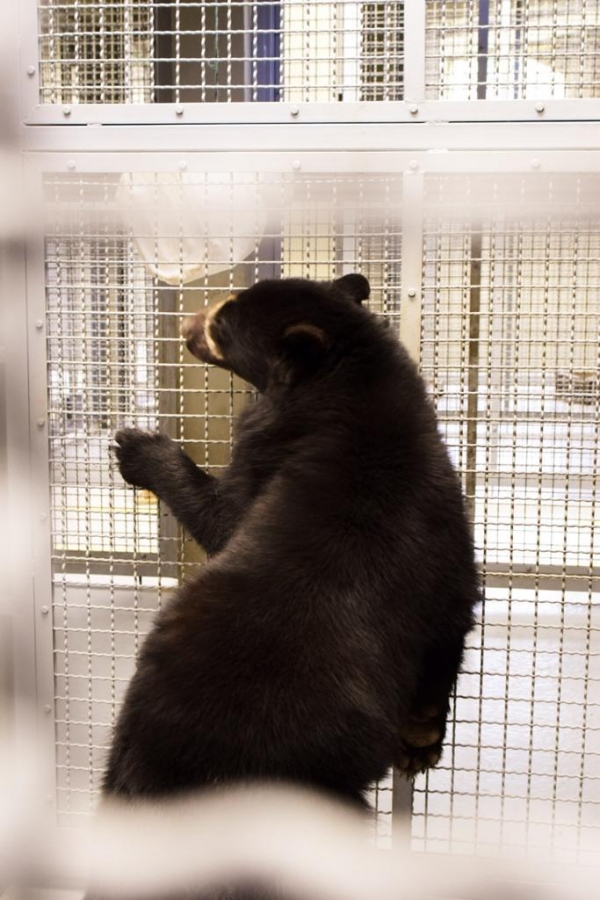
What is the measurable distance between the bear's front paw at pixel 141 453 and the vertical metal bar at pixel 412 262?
1.81 feet

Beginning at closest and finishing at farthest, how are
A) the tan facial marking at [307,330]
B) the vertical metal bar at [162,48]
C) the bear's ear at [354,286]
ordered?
the tan facial marking at [307,330], the bear's ear at [354,286], the vertical metal bar at [162,48]

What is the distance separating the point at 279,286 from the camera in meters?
1.72

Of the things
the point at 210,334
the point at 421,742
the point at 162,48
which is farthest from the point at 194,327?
the point at 421,742

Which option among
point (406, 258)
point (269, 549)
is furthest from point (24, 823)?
point (406, 258)

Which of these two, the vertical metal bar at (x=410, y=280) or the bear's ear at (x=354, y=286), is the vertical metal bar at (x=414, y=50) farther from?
the bear's ear at (x=354, y=286)

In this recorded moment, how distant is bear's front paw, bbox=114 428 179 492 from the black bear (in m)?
0.10

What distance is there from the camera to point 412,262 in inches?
72.5

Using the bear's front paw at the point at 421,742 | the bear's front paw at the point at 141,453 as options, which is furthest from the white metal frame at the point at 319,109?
the bear's front paw at the point at 421,742

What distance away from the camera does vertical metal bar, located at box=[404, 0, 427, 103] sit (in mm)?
1776

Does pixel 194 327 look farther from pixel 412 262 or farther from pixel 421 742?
pixel 421 742

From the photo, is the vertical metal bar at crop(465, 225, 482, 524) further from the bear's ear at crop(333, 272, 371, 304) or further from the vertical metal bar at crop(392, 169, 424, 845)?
the bear's ear at crop(333, 272, 371, 304)

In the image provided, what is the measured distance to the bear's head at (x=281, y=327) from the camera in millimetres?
1640

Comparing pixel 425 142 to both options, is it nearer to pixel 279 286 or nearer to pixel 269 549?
pixel 279 286

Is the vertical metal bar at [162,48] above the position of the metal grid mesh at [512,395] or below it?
above
